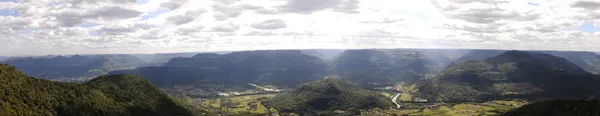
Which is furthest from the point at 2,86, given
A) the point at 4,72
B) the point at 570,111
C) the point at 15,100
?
the point at 570,111

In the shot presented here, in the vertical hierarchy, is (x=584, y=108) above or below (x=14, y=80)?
below

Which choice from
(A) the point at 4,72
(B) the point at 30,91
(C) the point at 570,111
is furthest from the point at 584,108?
(A) the point at 4,72

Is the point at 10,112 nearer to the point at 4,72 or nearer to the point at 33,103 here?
the point at 33,103

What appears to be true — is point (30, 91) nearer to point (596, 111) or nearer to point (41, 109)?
point (41, 109)

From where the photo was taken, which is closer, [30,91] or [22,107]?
[22,107]

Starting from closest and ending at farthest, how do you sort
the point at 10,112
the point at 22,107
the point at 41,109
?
the point at 10,112 < the point at 22,107 < the point at 41,109

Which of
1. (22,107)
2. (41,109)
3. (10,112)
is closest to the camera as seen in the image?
(10,112)

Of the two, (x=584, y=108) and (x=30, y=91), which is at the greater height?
(x=30, y=91)

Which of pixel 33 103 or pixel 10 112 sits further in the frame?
pixel 33 103

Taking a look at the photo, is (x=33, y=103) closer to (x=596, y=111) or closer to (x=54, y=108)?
(x=54, y=108)
